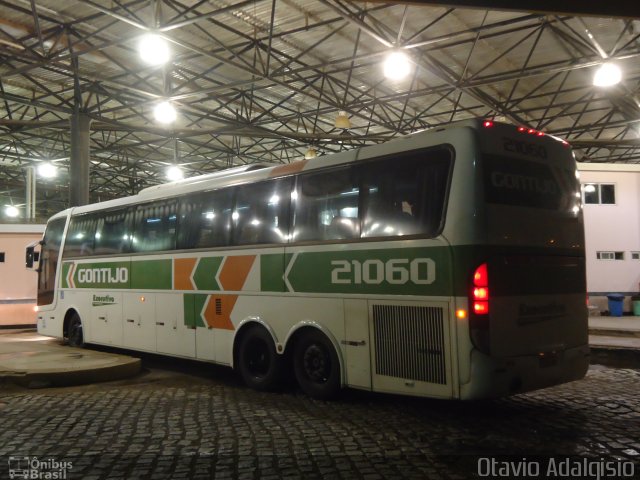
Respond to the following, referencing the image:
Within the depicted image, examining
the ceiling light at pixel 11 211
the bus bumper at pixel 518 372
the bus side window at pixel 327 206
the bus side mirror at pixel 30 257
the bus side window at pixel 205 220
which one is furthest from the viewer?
the ceiling light at pixel 11 211

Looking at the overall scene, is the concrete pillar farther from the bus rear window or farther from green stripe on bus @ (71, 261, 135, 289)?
the bus rear window

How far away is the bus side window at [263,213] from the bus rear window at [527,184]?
2.79m

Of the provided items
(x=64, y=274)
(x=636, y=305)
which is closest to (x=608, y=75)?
(x=636, y=305)

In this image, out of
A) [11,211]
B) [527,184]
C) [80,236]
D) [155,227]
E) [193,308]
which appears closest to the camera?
[527,184]

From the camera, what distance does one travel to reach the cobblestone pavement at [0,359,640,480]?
4695 mm

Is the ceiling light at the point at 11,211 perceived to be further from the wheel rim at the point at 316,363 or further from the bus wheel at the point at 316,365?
the wheel rim at the point at 316,363

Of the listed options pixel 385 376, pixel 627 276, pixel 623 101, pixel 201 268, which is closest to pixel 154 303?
pixel 201 268

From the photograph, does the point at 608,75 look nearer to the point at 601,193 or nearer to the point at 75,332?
the point at 601,193

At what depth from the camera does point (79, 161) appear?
55.5 ft

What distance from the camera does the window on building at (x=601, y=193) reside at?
1700cm

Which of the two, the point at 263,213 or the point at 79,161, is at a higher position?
the point at 79,161

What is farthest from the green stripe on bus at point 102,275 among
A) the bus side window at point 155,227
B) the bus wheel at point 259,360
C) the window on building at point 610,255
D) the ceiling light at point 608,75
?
the window on building at point 610,255

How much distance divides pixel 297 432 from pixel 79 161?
45.6 feet

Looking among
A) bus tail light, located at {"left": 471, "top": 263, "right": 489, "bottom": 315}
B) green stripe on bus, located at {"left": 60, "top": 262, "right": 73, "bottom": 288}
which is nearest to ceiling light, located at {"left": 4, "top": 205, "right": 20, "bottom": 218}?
green stripe on bus, located at {"left": 60, "top": 262, "right": 73, "bottom": 288}
